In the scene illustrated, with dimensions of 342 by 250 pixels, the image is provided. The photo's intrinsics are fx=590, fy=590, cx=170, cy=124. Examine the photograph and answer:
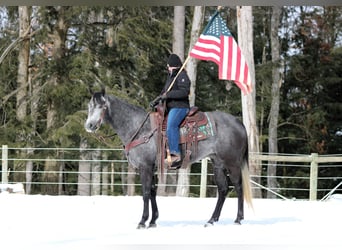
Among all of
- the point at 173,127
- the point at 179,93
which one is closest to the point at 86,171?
the point at 173,127

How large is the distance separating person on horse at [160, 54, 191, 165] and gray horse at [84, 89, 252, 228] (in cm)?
18

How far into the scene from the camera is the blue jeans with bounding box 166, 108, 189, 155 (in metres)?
5.71

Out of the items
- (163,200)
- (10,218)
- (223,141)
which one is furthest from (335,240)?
(163,200)

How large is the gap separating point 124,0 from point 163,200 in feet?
17.3

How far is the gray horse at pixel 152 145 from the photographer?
566 centimetres

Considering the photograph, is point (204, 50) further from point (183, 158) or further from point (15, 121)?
point (15, 121)

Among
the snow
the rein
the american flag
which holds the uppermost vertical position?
the american flag

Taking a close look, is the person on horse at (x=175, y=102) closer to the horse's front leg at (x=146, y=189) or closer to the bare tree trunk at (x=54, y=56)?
the horse's front leg at (x=146, y=189)

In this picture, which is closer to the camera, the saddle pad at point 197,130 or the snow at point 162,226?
the snow at point 162,226

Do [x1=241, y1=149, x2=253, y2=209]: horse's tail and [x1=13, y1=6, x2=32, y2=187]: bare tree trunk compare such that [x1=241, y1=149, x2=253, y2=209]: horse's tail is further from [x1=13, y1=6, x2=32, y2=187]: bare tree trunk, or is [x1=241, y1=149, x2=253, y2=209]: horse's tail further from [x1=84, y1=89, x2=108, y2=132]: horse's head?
[x1=13, y1=6, x2=32, y2=187]: bare tree trunk

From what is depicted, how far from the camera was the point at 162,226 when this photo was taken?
5887 millimetres

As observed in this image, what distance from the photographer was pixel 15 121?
13.8m

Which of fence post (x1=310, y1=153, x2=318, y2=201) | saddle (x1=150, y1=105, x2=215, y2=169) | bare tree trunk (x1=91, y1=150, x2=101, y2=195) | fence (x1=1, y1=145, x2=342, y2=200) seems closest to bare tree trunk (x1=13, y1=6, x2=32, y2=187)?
fence (x1=1, y1=145, x2=342, y2=200)

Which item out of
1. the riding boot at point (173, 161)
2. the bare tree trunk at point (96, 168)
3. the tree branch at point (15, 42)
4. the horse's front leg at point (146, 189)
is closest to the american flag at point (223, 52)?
the riding boot at point (173, 161)
